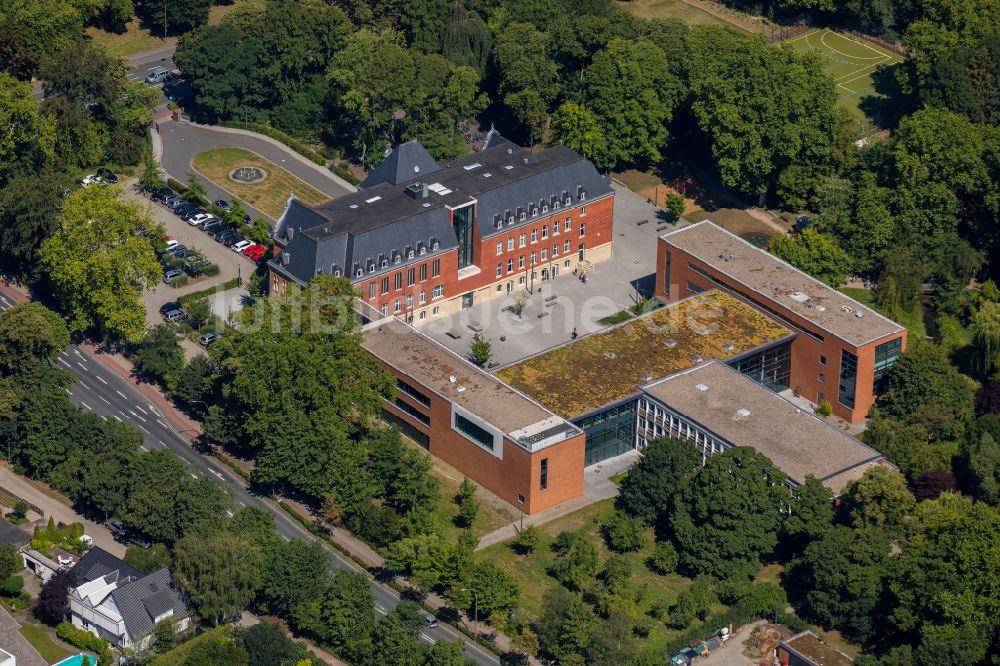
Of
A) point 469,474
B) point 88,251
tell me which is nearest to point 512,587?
point 469,474

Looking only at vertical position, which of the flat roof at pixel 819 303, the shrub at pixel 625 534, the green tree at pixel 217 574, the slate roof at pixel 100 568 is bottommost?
the shrub at pixel 625 534

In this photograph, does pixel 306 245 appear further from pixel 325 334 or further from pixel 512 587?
pixel 512 587

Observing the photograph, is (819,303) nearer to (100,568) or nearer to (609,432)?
(609,432)

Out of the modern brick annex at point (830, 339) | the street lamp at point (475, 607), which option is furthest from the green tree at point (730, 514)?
the modern brick annex at point (830, 339)

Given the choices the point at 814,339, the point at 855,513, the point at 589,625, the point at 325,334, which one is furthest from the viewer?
the point at 814,339

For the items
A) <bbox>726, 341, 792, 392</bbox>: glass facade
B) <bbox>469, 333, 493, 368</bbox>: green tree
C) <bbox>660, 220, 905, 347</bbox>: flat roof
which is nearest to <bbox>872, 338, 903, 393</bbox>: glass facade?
<bbox>660, 220, 905, 347</bbox>: flat roof

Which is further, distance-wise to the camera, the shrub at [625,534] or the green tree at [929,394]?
the green tree at [929,394]

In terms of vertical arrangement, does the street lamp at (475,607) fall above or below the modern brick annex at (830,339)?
below

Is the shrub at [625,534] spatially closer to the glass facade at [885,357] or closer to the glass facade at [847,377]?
the glass facade at [847,377]
